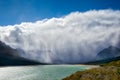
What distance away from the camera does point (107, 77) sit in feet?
255

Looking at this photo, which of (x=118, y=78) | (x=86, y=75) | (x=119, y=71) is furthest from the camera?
(x=86, y=75)

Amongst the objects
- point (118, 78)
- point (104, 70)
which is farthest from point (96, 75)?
point (118, 78)

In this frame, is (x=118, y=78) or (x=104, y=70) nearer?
(x=118, y=78)

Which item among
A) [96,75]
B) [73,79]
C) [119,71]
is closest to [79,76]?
[73,79]

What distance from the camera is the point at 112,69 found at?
3233 inches

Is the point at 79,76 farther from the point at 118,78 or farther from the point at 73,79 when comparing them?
the point at 118,78

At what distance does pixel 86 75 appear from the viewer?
86.5 meters

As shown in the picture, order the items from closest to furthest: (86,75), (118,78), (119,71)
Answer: (118,78) < (119,71) < (86,75)

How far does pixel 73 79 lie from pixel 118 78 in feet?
70.9

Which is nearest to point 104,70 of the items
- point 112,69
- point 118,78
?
point 112,69

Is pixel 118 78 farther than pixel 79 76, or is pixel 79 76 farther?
pixel 79 76

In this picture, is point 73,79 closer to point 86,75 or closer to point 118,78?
point 86,75

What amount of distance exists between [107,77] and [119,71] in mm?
4700

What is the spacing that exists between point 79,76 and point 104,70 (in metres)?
11.0
